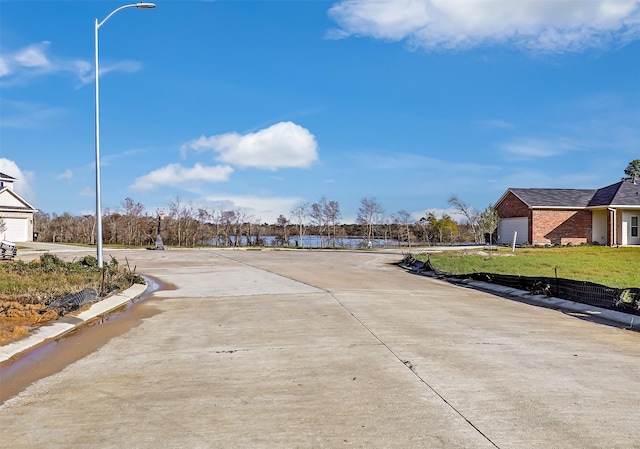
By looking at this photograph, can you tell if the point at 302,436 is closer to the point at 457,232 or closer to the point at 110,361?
the point at 110,361

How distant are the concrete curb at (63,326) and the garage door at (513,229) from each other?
3373 cm

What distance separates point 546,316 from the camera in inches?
429

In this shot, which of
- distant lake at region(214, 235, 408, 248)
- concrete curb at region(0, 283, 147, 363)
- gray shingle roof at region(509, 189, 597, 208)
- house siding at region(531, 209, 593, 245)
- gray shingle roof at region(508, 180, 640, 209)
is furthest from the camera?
distant lake at region(214, 235, 408, 248)

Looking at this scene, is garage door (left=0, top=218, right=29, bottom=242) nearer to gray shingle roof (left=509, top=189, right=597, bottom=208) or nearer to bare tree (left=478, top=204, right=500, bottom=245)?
bare tree (left=478, top=204, right=500, bottom=245)

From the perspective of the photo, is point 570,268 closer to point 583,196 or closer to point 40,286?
point 40,286

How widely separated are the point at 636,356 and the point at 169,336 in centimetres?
722

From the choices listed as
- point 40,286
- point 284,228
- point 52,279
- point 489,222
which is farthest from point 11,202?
point 489,222

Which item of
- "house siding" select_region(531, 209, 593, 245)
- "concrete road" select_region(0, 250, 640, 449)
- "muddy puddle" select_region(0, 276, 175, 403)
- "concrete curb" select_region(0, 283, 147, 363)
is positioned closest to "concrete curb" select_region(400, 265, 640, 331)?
"concrete road" select_region(0, 250, 640, 449)

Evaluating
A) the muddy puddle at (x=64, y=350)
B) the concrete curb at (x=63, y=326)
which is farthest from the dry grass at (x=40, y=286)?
the muddy puddle at (x=64, y=350)

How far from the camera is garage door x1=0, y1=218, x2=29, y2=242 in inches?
1848

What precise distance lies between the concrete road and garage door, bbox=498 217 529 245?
31456 millimetres

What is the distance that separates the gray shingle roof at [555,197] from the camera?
39.7 m

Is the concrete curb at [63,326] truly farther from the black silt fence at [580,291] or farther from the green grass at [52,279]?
the black silt fence at [580,291]

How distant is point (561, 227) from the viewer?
39.6 meters
